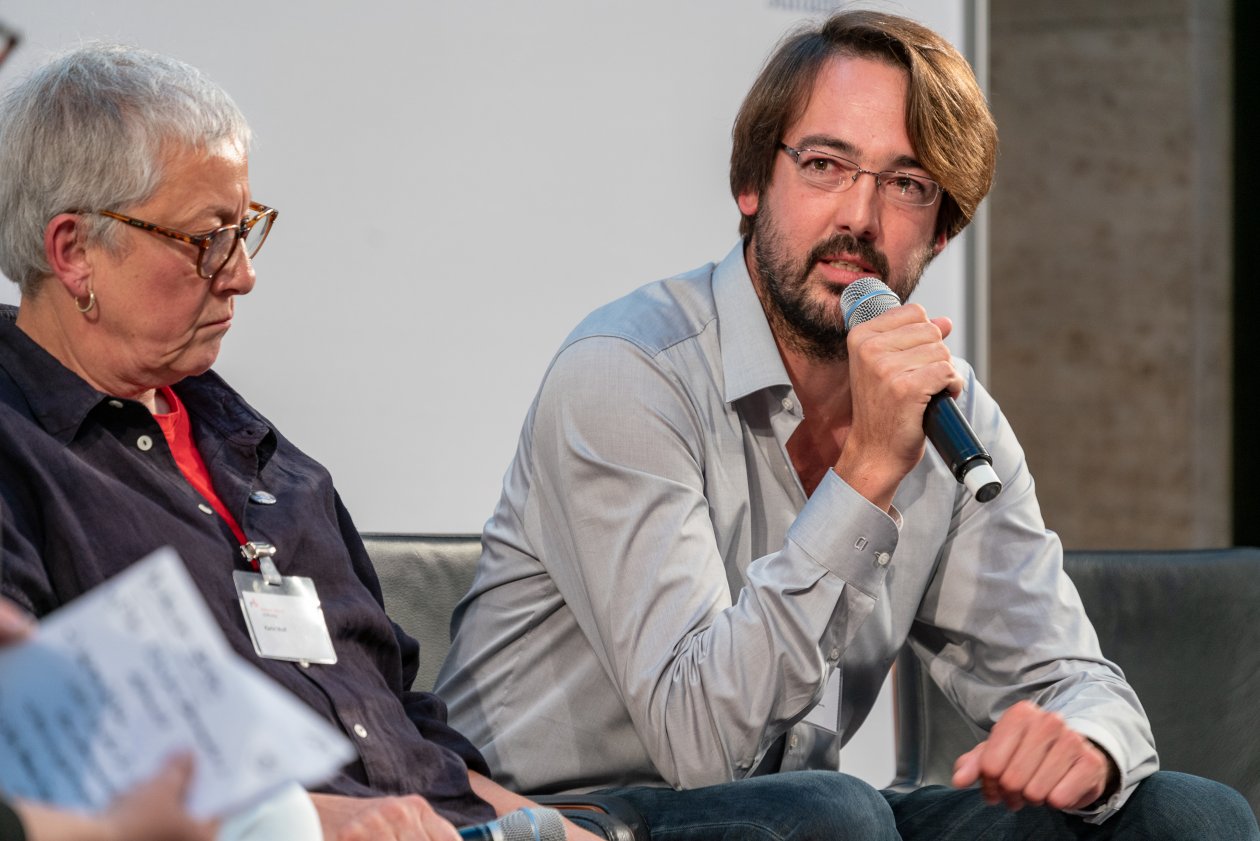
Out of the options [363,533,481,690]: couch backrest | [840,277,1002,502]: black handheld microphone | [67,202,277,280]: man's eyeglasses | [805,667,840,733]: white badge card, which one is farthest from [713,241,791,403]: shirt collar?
[67,202,277,280]: man's eyeglasses

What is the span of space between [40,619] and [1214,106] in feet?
15.5

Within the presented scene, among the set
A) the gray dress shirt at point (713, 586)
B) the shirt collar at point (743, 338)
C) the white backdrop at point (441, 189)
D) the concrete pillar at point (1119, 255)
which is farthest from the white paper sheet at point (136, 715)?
the concrete pillar at point (1119, 255)

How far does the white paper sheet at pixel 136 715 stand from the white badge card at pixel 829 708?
130 centimetres

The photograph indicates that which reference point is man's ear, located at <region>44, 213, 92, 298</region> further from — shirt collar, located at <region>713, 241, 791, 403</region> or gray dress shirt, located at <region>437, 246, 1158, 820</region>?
shirt collar, located at <region>713, 241, 791, 403</region>

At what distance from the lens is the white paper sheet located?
693 mm

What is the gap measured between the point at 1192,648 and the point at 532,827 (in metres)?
1.50

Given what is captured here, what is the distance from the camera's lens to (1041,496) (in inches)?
208

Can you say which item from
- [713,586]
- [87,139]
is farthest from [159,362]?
[713,586]

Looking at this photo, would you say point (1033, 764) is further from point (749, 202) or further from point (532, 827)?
point (749, 202)

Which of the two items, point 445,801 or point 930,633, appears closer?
point 445,801

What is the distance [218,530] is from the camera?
155 cm

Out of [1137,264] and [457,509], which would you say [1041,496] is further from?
[457,509]

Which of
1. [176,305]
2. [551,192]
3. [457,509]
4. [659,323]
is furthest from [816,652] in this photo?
[551,192]

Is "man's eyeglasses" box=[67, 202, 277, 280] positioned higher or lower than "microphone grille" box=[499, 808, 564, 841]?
higher
